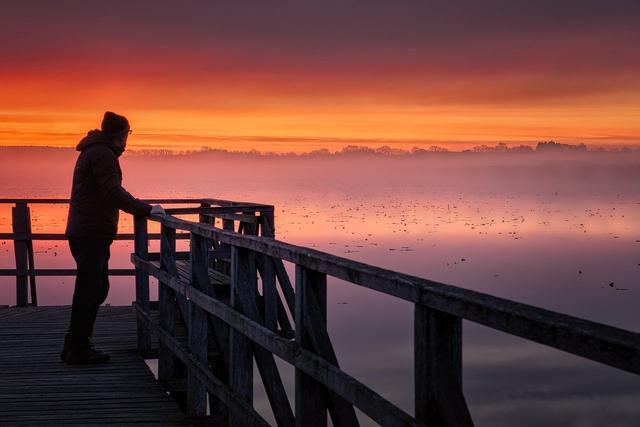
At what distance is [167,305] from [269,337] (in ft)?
8.97

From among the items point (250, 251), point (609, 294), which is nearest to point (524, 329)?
point (250, 251)

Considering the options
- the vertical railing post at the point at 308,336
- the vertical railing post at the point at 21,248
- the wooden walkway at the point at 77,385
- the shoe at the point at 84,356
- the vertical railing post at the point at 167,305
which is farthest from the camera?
the vertical railing post at the point at 21,248

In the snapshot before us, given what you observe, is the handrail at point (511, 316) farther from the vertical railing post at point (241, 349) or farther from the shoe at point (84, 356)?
the shoe at point (84, 356)

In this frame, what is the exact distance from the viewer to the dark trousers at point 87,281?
6.63 m

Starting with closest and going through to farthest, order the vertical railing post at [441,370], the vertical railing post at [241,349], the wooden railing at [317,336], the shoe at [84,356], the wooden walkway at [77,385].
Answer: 1. the wooden railing at [317,336]
2. the vertical railing post at [441,370]
3. the vertical railing post at [241,349]
4. the wooden walkway at [77,385]
5. the shoe at [84,356]

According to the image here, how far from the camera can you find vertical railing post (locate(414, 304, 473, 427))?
96.0 inches

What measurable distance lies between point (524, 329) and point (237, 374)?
287 cm

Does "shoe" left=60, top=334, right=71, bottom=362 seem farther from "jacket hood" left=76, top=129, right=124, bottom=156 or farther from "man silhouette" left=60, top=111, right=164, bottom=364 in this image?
"jacket hood" left=76, top=129, right=124, bottom=156

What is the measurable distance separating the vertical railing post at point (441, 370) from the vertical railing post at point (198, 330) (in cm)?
318

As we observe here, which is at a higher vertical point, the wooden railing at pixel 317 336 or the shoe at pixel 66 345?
the wooden railing at pixel 317 336

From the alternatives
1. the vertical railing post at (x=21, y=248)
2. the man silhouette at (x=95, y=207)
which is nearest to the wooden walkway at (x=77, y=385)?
Answer: the man silhouette at (x=95, y=207)

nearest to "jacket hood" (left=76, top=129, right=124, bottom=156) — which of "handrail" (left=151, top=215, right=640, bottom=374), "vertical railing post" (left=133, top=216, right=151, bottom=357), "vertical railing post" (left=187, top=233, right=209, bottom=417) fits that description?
"vertical railing post" (left=133, top=216, right=151, bottom=357)

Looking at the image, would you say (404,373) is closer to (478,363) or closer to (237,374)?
(478,363)

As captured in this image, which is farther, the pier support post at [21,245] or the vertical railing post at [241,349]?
the pier support post at [21,245]
